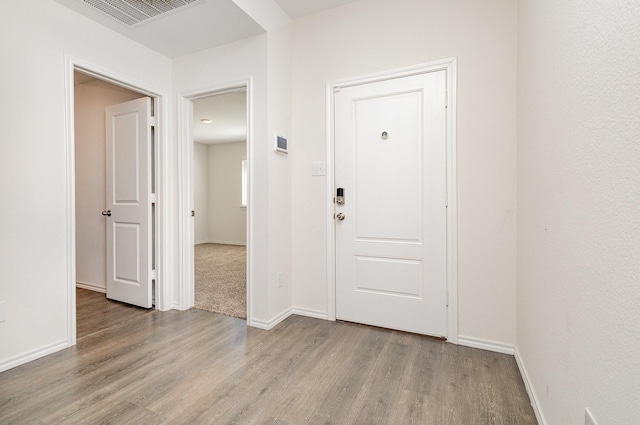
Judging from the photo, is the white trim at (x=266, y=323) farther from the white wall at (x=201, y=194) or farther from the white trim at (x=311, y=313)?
the white wall at (x=201, y=194)

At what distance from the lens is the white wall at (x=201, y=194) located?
7405 millimetres

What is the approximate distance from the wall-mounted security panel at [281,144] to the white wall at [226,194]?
4.83 meters

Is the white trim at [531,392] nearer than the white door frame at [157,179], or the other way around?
the white trim at [531,392]

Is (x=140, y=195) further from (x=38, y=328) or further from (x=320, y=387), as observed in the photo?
(x=320, y=387)

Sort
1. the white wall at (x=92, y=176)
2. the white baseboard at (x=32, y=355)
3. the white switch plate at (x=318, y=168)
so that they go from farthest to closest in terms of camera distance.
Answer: the white wall at (x=92, y=176)
the white switch plate at (x=318, y=168)
the white baseboard at (x=32, y=355)

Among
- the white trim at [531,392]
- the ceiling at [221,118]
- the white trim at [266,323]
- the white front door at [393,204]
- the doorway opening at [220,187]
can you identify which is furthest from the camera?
the doorway opening at [220,187]

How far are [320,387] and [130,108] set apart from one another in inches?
121

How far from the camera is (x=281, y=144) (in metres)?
2.62

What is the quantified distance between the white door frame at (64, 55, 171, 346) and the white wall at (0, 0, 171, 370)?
0.02m

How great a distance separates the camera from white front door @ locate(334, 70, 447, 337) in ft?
7.42

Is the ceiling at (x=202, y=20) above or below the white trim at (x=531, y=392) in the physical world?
above

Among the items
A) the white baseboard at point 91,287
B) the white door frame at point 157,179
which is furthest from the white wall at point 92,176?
the white door frame at point 157,179

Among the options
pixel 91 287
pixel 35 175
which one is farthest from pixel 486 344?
pixel 91 287

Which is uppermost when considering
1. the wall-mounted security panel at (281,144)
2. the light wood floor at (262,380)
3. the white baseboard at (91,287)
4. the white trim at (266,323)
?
the wall-mounted security panel at (281,144)
